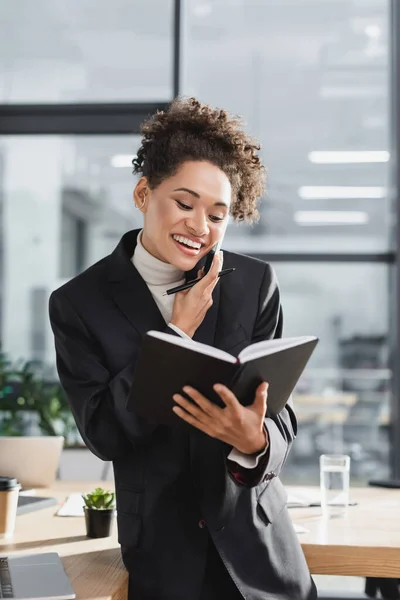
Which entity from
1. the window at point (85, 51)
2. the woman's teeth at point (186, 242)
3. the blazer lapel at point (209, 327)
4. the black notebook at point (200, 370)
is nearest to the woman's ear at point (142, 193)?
the woman's teeth at point (186, 242)

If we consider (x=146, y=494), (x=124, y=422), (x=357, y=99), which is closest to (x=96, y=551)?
(x=146, y=494)

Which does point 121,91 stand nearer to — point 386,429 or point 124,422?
point 386,429

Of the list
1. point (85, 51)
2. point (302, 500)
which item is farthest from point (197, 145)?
point (85, 51)

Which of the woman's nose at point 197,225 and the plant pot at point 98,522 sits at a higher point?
the woman's nose at point 197,225

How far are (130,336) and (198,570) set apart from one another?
46cm

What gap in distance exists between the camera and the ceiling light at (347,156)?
14.0ft

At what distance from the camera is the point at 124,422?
1.50 meters

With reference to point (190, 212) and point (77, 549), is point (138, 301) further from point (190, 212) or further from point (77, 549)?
point (77, 549)

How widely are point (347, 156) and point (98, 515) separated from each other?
9.42 ft

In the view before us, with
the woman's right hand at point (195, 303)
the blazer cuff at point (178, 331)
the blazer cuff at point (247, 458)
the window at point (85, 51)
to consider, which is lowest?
the blazer cuff at point (247, 458)

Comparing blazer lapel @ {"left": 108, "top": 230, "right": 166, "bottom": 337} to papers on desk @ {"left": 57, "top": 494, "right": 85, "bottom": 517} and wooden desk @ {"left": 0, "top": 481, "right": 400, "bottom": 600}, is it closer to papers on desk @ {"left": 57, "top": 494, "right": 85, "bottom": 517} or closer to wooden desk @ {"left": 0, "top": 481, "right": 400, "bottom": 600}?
wooden desk @ {"left": 0, "top": 481, "right": 400, "bottom": 600}

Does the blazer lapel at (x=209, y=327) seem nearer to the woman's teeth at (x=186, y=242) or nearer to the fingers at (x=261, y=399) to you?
the woman's teeth at (x=186, y=242)

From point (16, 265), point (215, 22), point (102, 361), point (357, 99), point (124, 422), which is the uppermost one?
point (215, 22)

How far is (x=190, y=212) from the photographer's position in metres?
1.60
